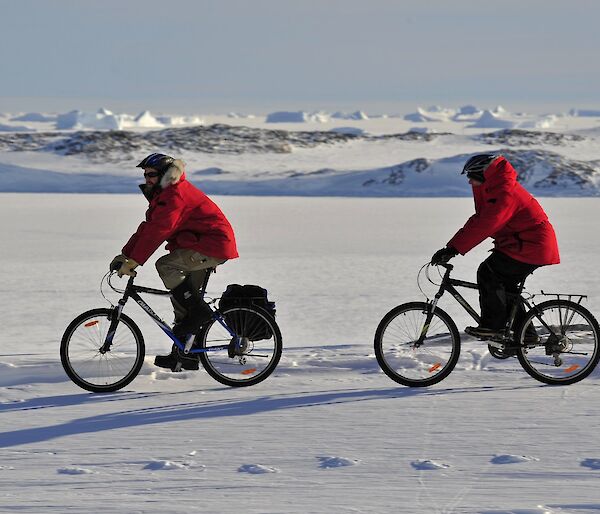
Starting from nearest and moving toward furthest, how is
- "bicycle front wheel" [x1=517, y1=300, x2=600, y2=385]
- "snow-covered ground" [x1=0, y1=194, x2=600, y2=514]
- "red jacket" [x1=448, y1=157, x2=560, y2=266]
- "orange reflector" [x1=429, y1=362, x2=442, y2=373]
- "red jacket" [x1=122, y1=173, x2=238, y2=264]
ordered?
1. "snow-covered ground" [x1=0, y1=194, x2=600, y2=514]
2. "red jacket" [x1=122, y1=173, x2=238, y2=264]
3. "red jacket" [x1=448, y1=157, x2=560, y2=266]
4. "bicycle front wheel" [x1=517, y1=300, x2=600, y2=385]
5. "orange reflector" [x1=429, y1=362, x2=442, y2=373]

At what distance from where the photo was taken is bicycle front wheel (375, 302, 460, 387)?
242 inches

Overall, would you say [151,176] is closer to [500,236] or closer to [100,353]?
[100,353]

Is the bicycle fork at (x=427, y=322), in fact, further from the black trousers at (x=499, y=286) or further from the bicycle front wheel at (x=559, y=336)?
the bicycle front wheel at (x=559, y=336)

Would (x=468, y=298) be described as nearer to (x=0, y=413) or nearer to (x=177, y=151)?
(x=0, y=413)

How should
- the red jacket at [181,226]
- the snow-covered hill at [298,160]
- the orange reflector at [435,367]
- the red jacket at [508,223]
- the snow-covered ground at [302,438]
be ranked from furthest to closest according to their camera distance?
1. the snow-covered hill at [298,160]
2. the orange reflector at [435,367]
3. the red jacket at [508,223]
4. the red jacket at [181,226]
5. the snow-covered ground at [302,438]

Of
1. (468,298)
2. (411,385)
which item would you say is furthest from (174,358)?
(468,298)

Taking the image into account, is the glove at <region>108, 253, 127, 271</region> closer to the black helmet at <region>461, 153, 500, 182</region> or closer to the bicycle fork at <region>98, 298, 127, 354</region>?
the bicycle fork at <region>98, 298, 127, 354</region>

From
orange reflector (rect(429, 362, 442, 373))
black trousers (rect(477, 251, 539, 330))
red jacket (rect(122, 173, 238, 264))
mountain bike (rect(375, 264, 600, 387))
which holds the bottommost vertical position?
orange reflector (rect(429, 362, 442, 373))

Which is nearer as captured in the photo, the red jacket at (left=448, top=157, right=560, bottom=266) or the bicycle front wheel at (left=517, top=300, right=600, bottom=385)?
the red jacket at (left=448, top=157, right=560, bottom=266)

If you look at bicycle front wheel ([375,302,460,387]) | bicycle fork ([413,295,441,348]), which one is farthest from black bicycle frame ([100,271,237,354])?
bicycle fork ([413,295,441,348])

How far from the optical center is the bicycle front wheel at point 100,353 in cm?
601

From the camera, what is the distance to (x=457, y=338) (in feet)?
20.3

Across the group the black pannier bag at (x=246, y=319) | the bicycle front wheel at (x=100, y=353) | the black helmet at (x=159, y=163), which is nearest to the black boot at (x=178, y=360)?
the bicycle front wheel at (x=100, y=353)

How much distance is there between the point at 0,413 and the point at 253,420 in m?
1.35
